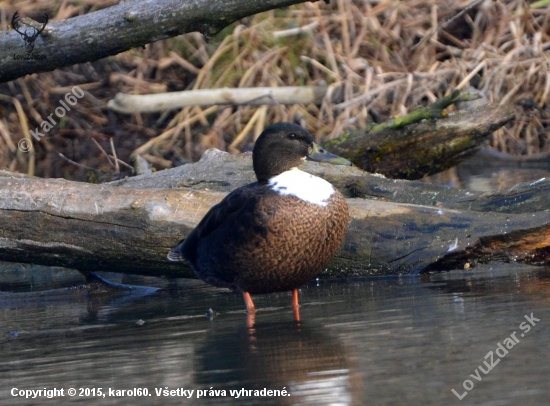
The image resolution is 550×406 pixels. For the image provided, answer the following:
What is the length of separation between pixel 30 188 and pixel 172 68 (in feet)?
22.5

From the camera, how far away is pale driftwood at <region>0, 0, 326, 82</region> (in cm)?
563

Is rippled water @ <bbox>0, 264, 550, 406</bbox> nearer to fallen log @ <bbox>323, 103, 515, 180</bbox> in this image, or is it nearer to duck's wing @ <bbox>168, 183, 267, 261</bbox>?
→ duck's wing @ <bbox>168, 183, 267, 261</bbox>

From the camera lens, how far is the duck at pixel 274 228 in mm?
4766

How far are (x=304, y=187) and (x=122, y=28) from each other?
169 cm

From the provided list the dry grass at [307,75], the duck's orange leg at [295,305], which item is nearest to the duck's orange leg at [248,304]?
the duck's orange leg at [295,305]

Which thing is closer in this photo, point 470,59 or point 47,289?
point 47,289

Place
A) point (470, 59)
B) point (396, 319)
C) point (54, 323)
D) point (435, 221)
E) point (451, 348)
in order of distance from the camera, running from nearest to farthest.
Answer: point (451, 348)
point (396, 319)
point (54, 323)
point (435, 221)
point (470, 59)

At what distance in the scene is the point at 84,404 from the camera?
3.24 m

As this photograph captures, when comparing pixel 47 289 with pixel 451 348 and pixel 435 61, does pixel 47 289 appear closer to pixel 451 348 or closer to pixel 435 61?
pixel 451 348

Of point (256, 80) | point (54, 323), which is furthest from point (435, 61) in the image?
point (54, 323)

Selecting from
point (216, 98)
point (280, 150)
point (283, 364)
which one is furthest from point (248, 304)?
point (216, 98)

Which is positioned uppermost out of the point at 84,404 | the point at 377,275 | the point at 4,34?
the point at 4,34

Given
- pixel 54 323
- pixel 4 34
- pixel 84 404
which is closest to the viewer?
pixel 84 404

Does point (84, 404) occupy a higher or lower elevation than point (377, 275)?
lower
